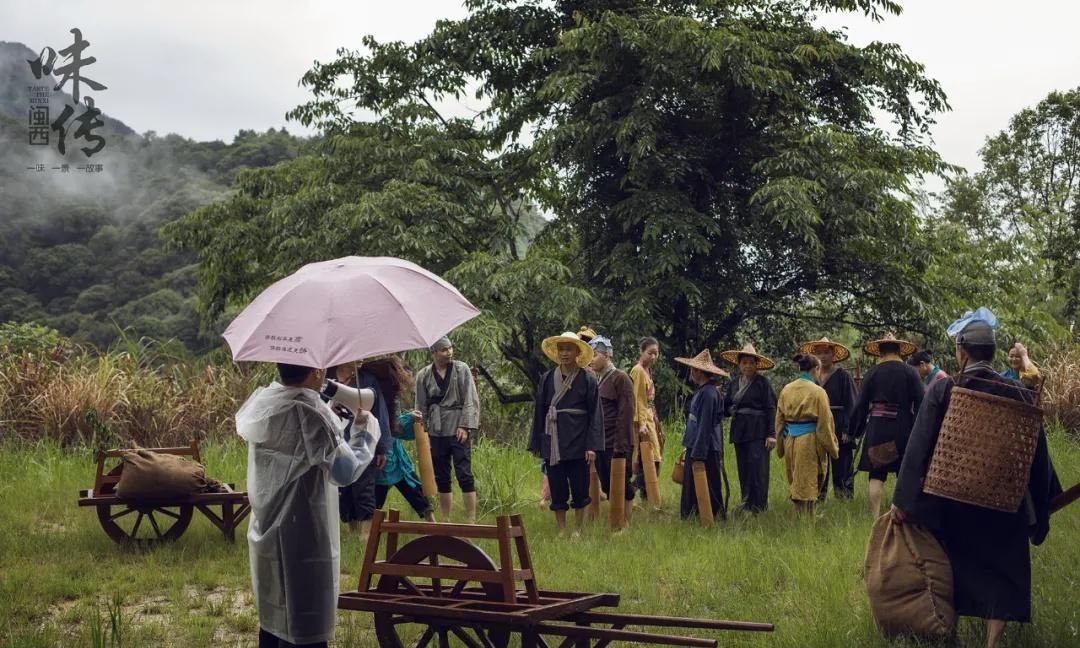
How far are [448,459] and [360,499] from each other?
4.73 ft

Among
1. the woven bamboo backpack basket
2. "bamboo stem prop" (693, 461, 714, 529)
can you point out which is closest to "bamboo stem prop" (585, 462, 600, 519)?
"bamboo stem prop" (693, 461, 714, 529)

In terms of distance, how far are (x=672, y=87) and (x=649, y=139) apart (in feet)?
5.69

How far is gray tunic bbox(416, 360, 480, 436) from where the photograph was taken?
10.8 metres

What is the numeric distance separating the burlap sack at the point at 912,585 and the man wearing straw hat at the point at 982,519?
86 millimetres

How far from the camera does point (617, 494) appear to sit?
34.7 ft

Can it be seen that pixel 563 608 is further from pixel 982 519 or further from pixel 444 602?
pixel 982 519

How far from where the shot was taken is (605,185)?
21.2 meters

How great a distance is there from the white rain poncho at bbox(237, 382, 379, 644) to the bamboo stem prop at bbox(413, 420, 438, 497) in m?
5.86

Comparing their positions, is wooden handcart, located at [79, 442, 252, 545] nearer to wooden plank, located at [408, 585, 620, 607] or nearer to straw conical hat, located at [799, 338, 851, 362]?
wooden plank, located at [408, 585, 620, 607]

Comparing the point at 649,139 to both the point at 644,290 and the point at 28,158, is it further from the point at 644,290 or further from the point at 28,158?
the point at 28,158

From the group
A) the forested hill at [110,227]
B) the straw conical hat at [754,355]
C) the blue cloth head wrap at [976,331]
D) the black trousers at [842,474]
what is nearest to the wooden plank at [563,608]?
the blue cloth head wrap at [976,331]

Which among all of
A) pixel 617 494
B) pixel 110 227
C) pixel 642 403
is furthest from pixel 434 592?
pixel 110 227

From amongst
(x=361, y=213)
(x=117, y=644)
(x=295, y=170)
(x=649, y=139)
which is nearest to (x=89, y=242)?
(x=295, y=170)

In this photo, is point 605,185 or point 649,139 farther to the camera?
point 605,185
